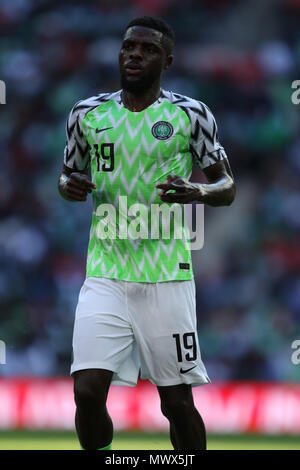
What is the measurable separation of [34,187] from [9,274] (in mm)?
1284

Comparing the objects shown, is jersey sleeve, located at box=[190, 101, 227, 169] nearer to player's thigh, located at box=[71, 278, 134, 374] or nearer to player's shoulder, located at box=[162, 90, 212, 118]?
player's shoulder, located at box=[162, 90, 212, 118]

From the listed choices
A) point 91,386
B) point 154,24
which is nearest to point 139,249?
point 91,386

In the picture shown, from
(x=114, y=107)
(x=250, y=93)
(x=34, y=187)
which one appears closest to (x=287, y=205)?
(x=250, y=93)

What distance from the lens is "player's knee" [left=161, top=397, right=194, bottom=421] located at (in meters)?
4.44

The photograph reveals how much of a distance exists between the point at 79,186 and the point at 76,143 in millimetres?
463

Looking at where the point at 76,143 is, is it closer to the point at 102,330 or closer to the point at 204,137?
the point at 204,137

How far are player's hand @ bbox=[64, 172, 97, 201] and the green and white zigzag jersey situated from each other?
208mm

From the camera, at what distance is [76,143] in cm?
477

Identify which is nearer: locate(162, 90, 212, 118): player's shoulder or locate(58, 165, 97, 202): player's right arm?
locate(58, 165, 97, 202): player's right arm

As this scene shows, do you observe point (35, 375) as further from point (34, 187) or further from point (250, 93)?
point (250, 93)

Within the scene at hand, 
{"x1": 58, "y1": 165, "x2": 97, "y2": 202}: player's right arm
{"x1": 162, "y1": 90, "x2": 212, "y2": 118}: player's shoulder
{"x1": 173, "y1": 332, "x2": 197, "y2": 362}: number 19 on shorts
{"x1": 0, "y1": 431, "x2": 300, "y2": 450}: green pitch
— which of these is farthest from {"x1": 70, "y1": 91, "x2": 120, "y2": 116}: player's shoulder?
{"x1": 0, "y1": 431, "x2": 300, "y2": 450}: green pitch

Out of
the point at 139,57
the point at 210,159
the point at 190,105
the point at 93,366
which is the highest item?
the point at 139,57
